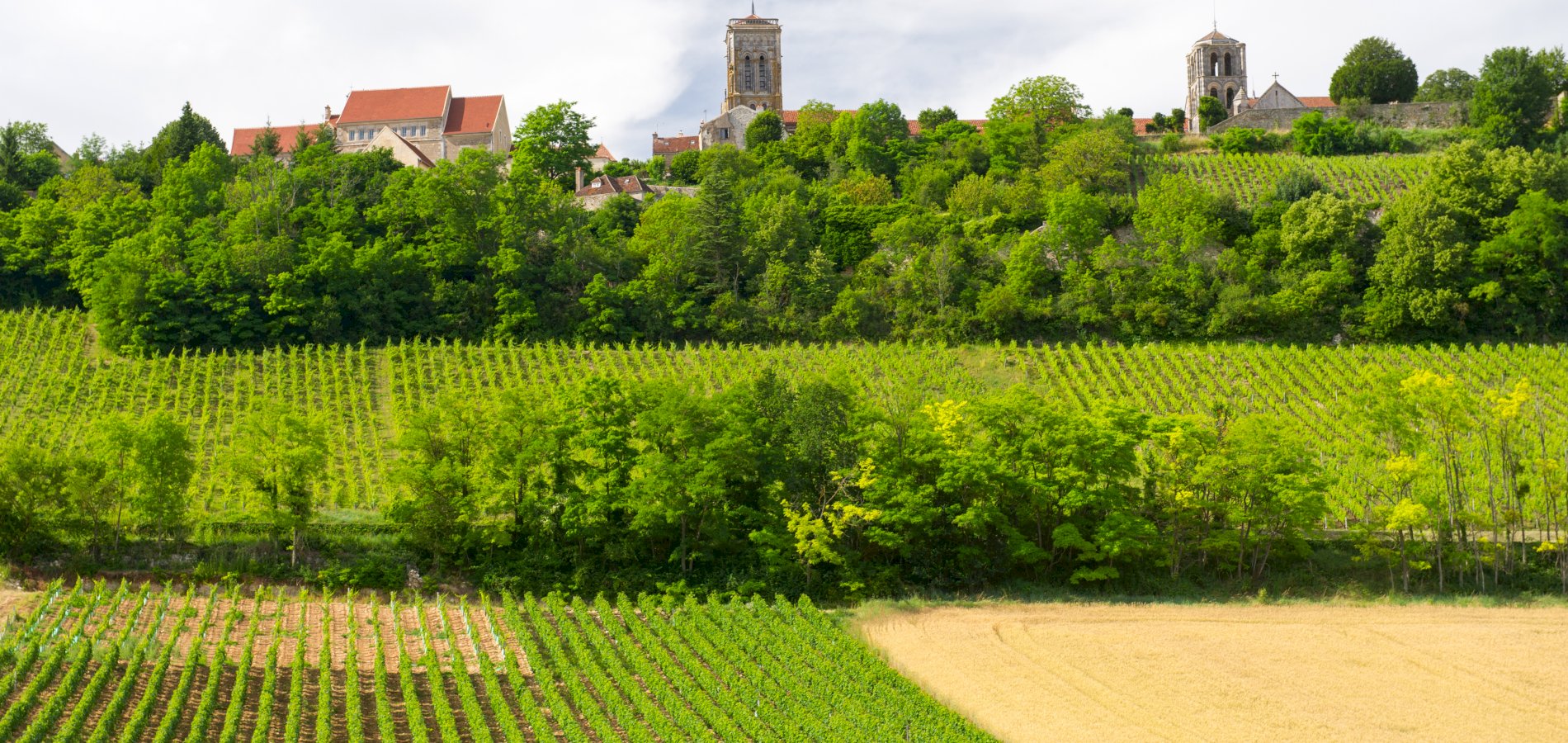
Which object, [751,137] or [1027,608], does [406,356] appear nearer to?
[1027,608]

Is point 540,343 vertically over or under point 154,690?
over

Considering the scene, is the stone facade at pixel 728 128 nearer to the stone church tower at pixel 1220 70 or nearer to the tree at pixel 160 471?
the stone church tower at pixel 1220 70

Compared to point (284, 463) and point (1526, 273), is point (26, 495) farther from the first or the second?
point (1526, 273)

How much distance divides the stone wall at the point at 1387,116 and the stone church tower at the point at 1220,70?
13.1 m

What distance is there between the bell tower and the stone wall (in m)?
33.0

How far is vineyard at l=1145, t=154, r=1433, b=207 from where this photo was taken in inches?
2544

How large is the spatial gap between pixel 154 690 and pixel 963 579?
58.8 ft

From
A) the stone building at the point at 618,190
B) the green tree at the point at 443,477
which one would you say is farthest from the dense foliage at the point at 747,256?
the green tree at the point at 443,477

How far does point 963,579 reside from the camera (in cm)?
3328

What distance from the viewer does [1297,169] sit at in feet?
205

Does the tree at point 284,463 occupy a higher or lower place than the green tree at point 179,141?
lower

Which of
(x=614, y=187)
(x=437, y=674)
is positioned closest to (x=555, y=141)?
(x=614, y=187)

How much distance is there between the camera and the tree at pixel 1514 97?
6644 centimetres

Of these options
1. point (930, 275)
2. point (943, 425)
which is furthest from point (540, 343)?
point (943, 425)
